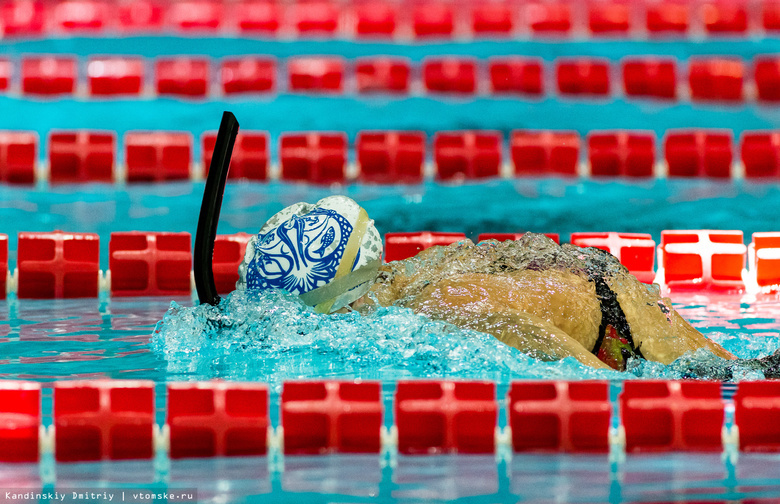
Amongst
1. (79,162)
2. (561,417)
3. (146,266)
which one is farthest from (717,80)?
(561,417)

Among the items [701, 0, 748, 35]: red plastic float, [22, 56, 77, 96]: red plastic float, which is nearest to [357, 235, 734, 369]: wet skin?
[22, 56, 77, 96]: red plastic float

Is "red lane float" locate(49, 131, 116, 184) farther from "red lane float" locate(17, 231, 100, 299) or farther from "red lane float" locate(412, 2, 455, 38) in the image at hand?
"red lane float" locate(412, 2, 455, 38)

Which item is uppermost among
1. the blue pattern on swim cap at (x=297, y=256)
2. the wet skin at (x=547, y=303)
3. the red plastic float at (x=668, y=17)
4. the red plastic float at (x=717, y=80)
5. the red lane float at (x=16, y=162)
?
the red plastic float at (x=668, y=17)

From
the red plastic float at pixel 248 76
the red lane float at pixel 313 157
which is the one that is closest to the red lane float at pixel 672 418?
the red lane float at pixel 313 157

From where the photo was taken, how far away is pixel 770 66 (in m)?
6.68

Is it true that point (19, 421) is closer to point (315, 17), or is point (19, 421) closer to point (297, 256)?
point (297, 256)

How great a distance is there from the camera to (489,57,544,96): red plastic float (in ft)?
22.2

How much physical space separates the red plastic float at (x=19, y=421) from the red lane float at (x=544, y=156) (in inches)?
169

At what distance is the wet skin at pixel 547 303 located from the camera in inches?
106

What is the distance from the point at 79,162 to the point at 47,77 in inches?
41.4

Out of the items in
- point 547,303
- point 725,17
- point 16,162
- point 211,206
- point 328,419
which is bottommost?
point 328,419

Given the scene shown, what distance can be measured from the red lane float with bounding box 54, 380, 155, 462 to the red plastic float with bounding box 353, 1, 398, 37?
531cm

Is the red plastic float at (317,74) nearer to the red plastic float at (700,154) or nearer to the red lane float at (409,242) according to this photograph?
the red lane float at (409,242)

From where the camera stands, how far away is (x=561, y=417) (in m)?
2.50
